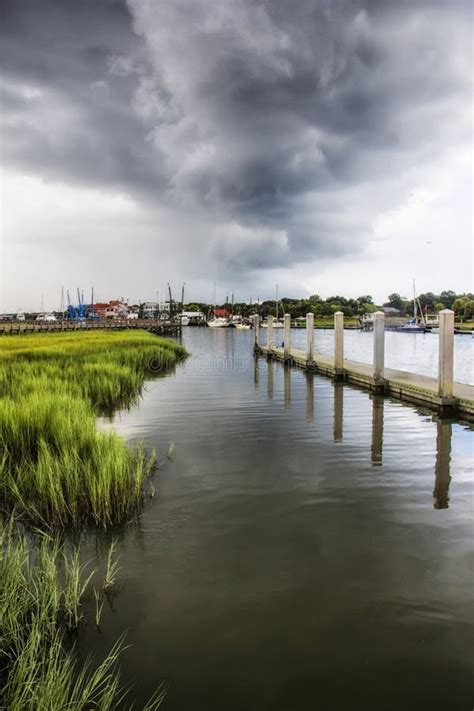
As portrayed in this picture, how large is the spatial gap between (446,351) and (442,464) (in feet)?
15.8

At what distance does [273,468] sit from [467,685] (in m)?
5.31

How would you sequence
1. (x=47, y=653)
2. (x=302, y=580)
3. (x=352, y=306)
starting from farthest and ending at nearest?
(x=352, y=306), (x=302, y=580), (x=47, y=653)

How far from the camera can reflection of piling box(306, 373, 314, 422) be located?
13.9 meters

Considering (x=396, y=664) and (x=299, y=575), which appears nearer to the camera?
(x=396, y=664)

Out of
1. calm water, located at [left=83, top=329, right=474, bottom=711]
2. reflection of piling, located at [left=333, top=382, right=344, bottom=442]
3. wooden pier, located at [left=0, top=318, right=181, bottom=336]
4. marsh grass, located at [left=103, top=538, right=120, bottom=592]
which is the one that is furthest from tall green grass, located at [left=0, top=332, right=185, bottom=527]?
wooden pier, located at [left=0, top=318, right=181, bottom=336]

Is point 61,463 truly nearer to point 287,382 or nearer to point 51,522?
point 51,522

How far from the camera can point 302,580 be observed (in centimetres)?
478

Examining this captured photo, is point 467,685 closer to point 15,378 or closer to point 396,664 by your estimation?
point 396,664

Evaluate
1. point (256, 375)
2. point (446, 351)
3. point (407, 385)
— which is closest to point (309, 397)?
point (407, 385)

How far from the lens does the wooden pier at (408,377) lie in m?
12.9

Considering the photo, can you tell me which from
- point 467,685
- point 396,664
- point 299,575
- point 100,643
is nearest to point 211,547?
point 299,575

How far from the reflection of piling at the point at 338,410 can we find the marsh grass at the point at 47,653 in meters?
7.87

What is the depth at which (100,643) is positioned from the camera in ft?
12.7

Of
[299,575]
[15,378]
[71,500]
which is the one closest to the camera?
[299,575]
